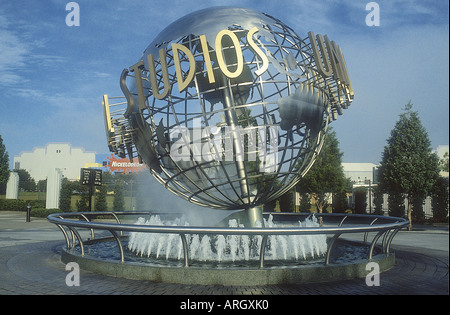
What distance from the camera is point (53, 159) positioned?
306 ft

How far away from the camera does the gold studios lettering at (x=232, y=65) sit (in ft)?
20.9

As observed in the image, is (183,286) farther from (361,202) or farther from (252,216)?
(361,202)

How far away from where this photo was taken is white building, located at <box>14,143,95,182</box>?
9150cm

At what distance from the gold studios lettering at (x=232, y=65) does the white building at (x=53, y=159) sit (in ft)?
293

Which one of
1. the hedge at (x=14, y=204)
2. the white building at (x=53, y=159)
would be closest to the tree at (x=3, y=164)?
the hedge at (x=14, y=204)

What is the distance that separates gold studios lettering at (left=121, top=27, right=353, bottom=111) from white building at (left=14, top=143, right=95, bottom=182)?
293ft

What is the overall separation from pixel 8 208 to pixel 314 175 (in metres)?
27.2

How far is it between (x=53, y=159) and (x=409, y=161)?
89068 mm

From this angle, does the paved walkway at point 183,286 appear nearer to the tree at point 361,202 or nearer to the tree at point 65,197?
the tree at point 65,197

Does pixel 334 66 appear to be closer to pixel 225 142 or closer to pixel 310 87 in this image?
pixel 310 87

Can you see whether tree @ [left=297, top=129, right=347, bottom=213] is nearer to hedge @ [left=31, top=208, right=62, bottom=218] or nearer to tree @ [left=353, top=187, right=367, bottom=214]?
tree @ [left=353, top=187, right=367, bottom=214]

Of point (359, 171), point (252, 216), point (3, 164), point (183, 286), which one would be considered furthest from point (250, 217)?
point (359, 171)

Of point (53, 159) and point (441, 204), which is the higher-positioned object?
point (53, 159)
